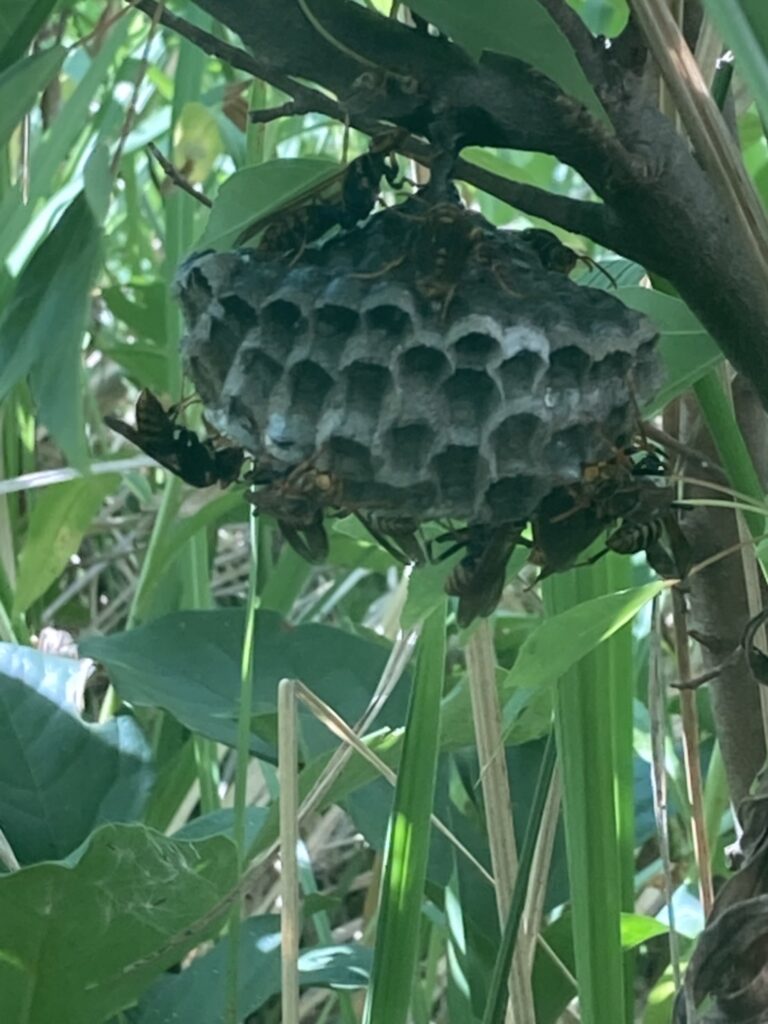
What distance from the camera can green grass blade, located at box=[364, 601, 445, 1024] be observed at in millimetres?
361

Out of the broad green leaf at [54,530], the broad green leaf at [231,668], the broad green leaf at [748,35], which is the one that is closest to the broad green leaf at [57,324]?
the broad green leaf at [748,35]

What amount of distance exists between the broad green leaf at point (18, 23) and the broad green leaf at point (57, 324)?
0.05m

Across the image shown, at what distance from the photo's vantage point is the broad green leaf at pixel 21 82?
10.3 inches

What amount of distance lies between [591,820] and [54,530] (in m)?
0.43

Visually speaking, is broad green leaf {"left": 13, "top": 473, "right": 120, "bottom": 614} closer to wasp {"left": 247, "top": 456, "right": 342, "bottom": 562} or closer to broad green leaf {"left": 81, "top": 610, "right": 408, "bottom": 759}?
broad green leaf {"left": 81, "top": 610, "right": 408, "bottom": 759}

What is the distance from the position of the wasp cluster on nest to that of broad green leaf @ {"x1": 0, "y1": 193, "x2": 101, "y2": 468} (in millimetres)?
24

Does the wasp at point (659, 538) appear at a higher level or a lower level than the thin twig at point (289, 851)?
higher

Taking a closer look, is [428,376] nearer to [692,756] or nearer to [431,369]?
[431,369]

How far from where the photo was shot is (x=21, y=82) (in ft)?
0.86

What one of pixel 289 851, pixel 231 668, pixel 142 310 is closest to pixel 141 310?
pixel 142 310

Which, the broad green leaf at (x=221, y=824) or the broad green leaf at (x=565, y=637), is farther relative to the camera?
the broad green leaf at (x=221, y=824)

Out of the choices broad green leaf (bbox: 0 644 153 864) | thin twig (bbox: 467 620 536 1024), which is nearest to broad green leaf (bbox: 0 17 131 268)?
thin twig (bbox: 467 620 536 1024)

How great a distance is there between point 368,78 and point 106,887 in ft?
1.00

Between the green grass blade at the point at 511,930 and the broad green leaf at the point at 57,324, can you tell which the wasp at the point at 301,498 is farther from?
the green grass blade at the point at 511,930
